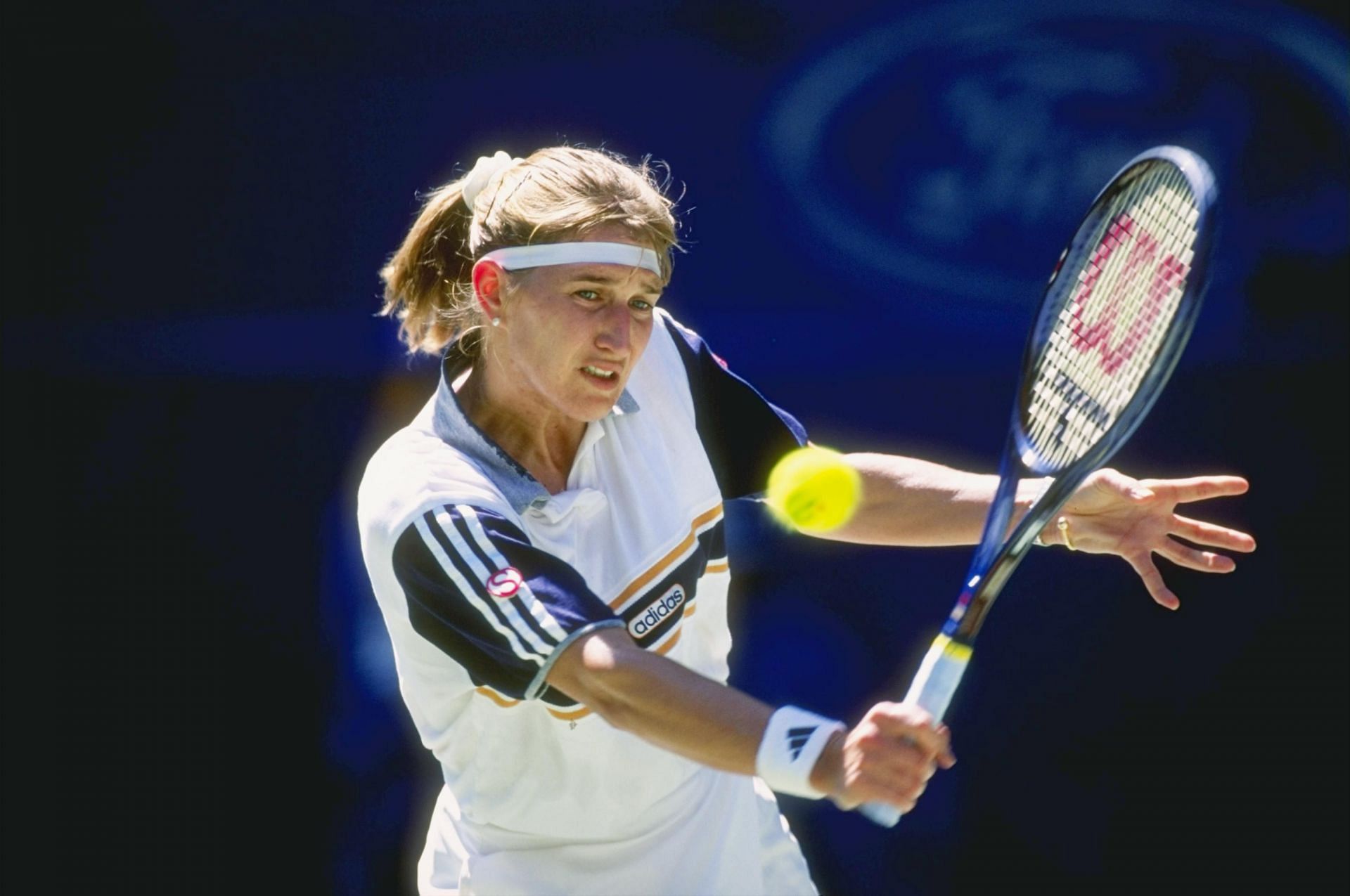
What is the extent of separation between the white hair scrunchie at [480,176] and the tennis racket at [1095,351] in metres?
0.78

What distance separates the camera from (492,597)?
6.55ft

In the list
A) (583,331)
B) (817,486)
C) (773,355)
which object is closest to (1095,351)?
(817,486)

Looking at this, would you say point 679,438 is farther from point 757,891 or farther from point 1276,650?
point 1276,650

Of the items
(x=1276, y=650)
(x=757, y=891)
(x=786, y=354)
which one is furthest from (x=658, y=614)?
(x=1276, y=650)

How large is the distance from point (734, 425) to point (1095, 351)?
0.56m

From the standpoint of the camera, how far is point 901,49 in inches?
145

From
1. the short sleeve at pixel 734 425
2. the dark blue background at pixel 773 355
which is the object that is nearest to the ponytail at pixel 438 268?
the short sleeve at pixel 734 425

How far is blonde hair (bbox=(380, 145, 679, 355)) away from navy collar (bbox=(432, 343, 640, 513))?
0.19 meters

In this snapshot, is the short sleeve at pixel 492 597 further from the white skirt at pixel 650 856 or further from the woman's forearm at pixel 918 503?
the woman's forearm at pixel 918 503

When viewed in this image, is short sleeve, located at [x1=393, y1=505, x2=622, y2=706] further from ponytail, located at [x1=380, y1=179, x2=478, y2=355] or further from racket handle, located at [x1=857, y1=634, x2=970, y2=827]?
ponytail, located at [x1=380, y1=179, x2=478, y2=355]

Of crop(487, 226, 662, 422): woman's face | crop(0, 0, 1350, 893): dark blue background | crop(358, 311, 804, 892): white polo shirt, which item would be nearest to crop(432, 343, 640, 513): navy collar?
crop(358, 311, 804, 892): white polo shirt

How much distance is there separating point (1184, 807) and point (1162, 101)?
4.96ft

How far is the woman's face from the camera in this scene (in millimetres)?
2262

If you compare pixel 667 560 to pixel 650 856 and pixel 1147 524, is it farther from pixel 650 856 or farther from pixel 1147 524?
pixel 1147 524
